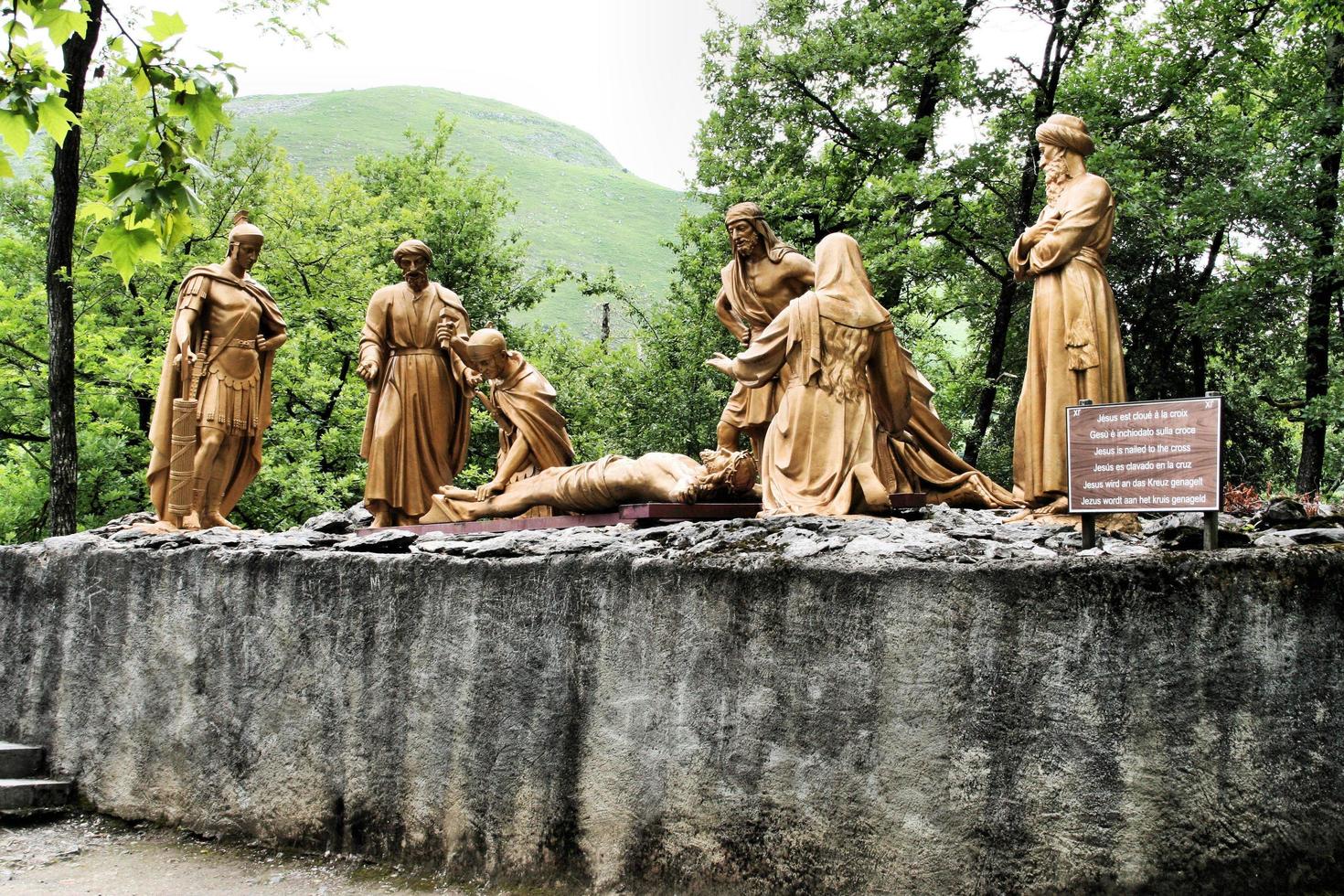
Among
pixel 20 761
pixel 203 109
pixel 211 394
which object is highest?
pixel 203 109

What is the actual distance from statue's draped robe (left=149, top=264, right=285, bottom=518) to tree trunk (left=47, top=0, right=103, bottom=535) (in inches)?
113

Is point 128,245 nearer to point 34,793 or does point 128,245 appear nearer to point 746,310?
point 34,793

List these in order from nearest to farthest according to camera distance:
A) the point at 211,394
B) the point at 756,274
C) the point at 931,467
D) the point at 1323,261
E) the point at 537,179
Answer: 1. the point at 931,467
2. the point at 756,274
3. the point at 211,394
4. the point at 1323,261
5. the point at 537,179

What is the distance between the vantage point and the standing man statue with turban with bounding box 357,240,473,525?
967 centimetres

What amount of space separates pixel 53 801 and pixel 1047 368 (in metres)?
6.71

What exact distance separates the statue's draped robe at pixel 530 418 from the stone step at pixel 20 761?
3.59 meters

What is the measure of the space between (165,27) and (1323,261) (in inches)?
567

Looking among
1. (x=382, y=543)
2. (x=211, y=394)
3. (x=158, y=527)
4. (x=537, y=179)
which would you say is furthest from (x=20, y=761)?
(x=537, y=179)

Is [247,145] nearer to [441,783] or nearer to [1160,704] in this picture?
[441,783]

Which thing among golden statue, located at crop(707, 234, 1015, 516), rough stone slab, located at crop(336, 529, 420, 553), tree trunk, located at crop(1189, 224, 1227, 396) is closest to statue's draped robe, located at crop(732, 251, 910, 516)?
golden statue, located at crop(707, 234, 1015, 516)

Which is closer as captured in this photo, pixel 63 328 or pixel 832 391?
pixel 832 391

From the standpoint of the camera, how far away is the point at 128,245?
15.3ft

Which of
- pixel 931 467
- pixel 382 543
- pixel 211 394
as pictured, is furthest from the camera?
pixel 211 394

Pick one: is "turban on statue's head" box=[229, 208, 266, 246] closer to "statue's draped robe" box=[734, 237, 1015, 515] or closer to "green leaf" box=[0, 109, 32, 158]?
"statue's draped robe" box=[734, 237, 1015, 515]
